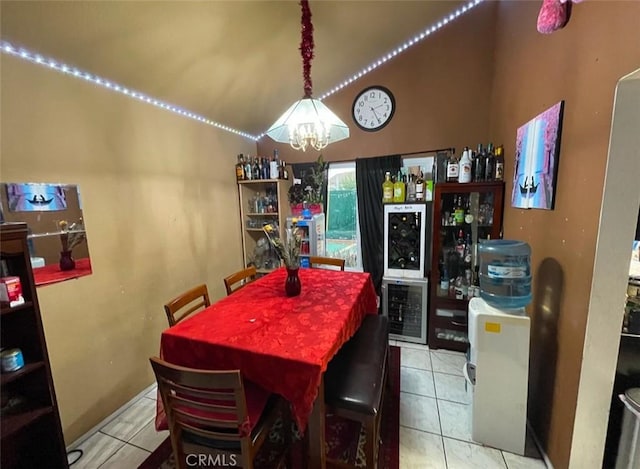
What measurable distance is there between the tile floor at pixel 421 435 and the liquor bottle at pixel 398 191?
159 centimetres

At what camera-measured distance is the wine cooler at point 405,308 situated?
2738mm

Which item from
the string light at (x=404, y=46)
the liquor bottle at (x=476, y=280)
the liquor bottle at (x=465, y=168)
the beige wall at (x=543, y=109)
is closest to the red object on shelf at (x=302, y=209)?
the beige wall at (x=543, y=109)

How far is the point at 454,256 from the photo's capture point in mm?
2645

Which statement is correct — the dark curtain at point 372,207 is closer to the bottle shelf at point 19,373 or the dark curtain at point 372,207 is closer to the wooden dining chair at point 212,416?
the wooden dining chair at point 212,416

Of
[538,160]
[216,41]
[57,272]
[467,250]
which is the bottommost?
[467,250]

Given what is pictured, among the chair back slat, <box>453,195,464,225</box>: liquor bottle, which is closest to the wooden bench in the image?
the chair back slat

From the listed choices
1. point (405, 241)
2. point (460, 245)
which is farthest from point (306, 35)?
point (460, 245)

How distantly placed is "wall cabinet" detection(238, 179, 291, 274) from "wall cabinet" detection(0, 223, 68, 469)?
2118 millimetres

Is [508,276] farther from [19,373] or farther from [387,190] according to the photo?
[19,373]

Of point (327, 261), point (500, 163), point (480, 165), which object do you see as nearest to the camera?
point (500, 163)

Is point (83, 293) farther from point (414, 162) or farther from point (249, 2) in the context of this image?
point (414, 162)

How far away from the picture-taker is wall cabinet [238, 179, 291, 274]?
10.5 ft

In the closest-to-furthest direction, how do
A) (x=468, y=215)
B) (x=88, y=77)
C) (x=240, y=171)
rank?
(x=88, y=77) → (x=468, y=215) → (x=240, y=171)

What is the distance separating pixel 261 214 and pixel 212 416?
2.34 m
